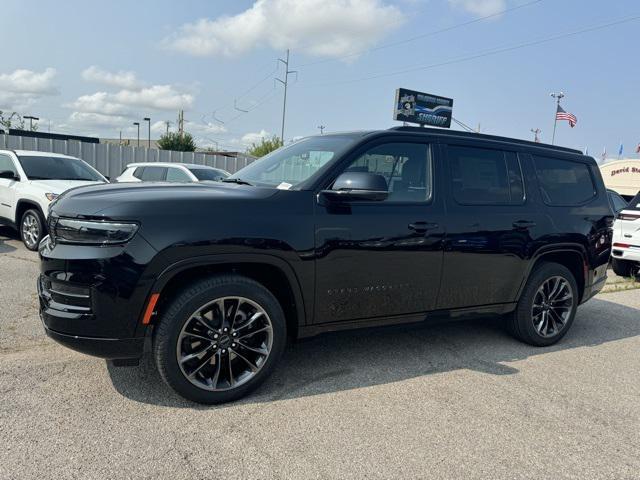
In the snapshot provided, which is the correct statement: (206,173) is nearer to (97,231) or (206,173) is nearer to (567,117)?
(97,231)

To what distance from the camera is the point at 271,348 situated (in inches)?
131

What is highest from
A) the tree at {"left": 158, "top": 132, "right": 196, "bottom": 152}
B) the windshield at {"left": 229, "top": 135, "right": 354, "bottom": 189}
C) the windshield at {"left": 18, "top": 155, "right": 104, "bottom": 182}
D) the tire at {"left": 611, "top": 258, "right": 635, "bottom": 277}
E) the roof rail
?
the tree at {"left": 158, "top": 132, "right": 196, "bottom": 152}

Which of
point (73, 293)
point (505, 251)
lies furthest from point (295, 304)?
point (505, 251)

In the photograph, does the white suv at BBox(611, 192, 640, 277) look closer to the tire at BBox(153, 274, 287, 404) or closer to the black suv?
the black suv

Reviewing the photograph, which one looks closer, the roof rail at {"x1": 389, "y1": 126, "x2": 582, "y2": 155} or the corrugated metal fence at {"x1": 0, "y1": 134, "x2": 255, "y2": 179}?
the roof rail at {"x1": 389, "y1": 126, "x2": 582, "y2": 155}

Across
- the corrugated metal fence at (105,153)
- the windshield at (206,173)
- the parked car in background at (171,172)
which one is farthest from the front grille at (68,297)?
the corrugated metal fence at (105,153)

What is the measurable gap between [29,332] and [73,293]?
1820 millimetres

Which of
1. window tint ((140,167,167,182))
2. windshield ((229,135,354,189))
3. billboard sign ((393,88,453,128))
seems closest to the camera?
windshield ((229,135,354,189))

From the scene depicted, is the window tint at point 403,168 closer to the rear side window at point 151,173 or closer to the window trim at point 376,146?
the window trim at point 376,146

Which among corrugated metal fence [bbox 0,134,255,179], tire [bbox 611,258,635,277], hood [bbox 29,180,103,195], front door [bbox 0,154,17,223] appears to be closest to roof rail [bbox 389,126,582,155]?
tire [bbox 611,258,635,277]

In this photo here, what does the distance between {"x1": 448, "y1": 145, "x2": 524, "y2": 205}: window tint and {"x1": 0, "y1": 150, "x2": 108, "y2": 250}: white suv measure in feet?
20.9

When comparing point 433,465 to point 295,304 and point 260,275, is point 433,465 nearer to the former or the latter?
point 295,304

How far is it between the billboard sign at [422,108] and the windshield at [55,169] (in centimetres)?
2169

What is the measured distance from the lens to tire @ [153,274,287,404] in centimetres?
303
